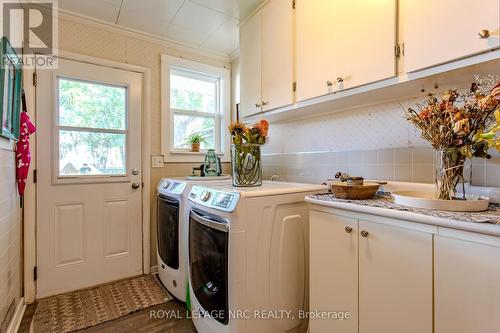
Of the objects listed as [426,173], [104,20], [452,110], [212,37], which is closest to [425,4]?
[452,110]

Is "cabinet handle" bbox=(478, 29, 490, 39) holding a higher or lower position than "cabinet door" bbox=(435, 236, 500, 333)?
higher

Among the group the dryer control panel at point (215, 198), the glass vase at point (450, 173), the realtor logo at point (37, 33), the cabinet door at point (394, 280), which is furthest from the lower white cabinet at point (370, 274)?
the realtor logo at point (37, 33)

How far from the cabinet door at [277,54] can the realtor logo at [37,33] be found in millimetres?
1733

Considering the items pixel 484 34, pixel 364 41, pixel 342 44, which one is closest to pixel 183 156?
pixel 342 44

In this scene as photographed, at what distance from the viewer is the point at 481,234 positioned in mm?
764

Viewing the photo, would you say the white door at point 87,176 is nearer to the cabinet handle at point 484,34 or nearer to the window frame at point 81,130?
the window frame at point 81,130

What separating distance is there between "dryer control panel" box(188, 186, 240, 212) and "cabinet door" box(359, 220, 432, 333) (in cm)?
60

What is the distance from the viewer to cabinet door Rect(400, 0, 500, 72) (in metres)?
0.92

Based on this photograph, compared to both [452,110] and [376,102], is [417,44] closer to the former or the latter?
[452,110]

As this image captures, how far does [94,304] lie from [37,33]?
7.34ft

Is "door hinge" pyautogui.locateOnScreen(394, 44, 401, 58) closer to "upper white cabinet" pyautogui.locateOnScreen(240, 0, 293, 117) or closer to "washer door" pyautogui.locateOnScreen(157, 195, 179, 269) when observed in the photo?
"upper white cabinet" pyautogui.locateOnScreen(240, 0, 293, 117)

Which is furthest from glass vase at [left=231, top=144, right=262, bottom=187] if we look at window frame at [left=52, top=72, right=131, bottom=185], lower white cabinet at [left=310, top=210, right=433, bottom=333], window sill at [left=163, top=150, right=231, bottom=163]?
window frame at [left=52, top=72, right=131, bottom=185]

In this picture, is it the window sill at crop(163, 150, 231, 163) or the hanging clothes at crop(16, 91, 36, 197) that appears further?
the window sill at crop(163, 150, 231, 163)

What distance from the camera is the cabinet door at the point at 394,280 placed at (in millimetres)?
889
